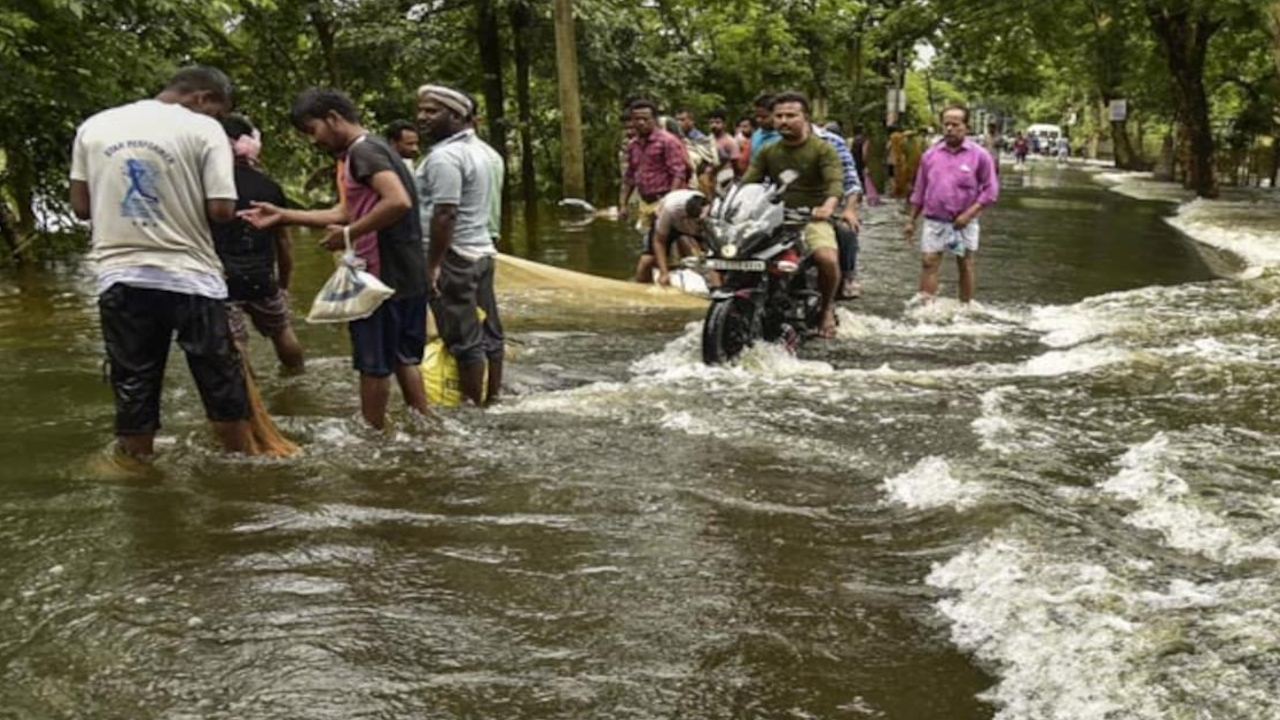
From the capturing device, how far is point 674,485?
196 inches

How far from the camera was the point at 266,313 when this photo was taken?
7.00 m

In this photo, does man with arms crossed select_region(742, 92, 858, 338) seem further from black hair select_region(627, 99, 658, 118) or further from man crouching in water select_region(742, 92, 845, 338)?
black hair select_region(627, 99, 658, 118)

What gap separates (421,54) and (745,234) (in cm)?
1430

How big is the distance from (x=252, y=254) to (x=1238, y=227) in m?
16.6

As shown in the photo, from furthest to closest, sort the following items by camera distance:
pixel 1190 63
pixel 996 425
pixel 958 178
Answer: pixel 1190 63, pixel 958 178, pixel 996 425

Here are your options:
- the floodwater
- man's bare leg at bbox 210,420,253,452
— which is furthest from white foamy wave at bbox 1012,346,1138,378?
man's bare leg at bbox 210,420,253,452

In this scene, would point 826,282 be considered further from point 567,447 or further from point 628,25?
point 628,25

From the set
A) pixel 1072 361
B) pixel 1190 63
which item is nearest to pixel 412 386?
pixel 1072 361

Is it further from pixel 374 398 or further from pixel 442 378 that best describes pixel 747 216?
pixel 374 398

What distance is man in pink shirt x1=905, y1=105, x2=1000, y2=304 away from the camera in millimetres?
9609

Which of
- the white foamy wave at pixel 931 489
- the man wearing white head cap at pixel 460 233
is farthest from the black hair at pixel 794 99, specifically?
the white foamy wave at pixel 931 489

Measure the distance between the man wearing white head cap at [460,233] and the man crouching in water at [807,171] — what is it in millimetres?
2589

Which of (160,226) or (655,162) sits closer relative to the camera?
(160,226)

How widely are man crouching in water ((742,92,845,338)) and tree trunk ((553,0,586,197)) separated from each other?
8.61m
